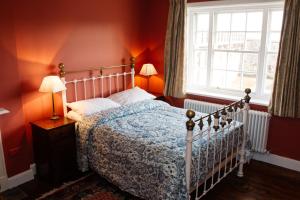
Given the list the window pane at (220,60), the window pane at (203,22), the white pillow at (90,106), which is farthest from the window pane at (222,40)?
the white pillow at (90,106)

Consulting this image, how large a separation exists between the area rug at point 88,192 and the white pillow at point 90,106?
85 centimetres

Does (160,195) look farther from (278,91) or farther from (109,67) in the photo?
(109,67)

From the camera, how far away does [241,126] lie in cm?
329

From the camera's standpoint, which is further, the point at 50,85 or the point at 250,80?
the point at 250,80

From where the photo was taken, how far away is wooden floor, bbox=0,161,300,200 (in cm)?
299

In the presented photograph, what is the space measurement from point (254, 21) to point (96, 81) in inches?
95.1

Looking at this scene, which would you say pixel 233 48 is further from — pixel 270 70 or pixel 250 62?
pixel 270 70

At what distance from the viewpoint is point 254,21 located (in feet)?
12.5

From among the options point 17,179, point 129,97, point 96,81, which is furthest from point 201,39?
point 17,179

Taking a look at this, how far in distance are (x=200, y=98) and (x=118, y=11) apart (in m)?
1.86

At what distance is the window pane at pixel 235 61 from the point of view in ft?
13.3

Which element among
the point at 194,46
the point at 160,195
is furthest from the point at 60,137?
the point at 194,46

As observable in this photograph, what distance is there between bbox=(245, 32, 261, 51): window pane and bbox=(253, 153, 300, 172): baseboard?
4.87ft

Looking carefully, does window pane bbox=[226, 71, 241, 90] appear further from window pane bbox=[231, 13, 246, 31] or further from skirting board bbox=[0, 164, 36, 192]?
skirting board bbox=[0, 164, 36, 192]
